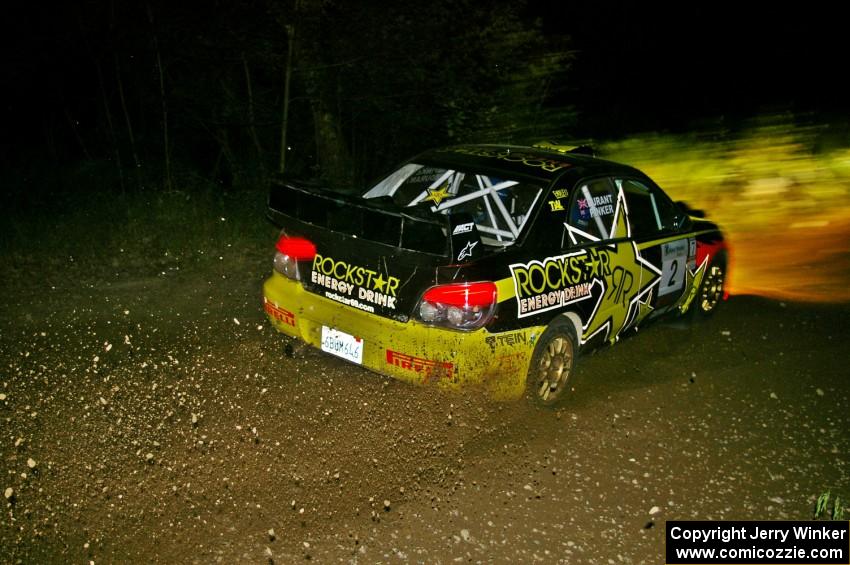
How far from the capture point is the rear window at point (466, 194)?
5.59 metres

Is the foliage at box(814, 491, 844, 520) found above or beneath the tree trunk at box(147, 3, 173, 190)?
beneath

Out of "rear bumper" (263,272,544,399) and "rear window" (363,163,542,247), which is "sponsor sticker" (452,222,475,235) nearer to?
"rear bumper" (263,272,544,399)

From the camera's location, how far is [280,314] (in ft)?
16.9

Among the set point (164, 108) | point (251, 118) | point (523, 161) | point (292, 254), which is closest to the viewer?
point (292, 254)

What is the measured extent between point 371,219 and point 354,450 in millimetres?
1305

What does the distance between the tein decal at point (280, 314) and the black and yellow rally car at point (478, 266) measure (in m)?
0.01

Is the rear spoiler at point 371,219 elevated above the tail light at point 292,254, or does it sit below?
above

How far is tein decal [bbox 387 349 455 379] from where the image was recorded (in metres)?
4.47

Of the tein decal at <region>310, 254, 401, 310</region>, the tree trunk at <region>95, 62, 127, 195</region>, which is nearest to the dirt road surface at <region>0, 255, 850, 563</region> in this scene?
the tein decal at <region>310, 254, 401, 310</region>

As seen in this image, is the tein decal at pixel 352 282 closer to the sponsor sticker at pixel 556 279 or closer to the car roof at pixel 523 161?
the sponsor sticker at pixel 556 279

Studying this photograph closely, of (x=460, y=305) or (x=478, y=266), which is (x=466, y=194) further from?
(x=460, y=305)

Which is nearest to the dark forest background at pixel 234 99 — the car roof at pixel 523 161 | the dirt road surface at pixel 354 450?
the dirt road surface at pixel 354 450

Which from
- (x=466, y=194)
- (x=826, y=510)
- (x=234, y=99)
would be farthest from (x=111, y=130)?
(x=826, y=510)

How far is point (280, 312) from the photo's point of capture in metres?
5.14
